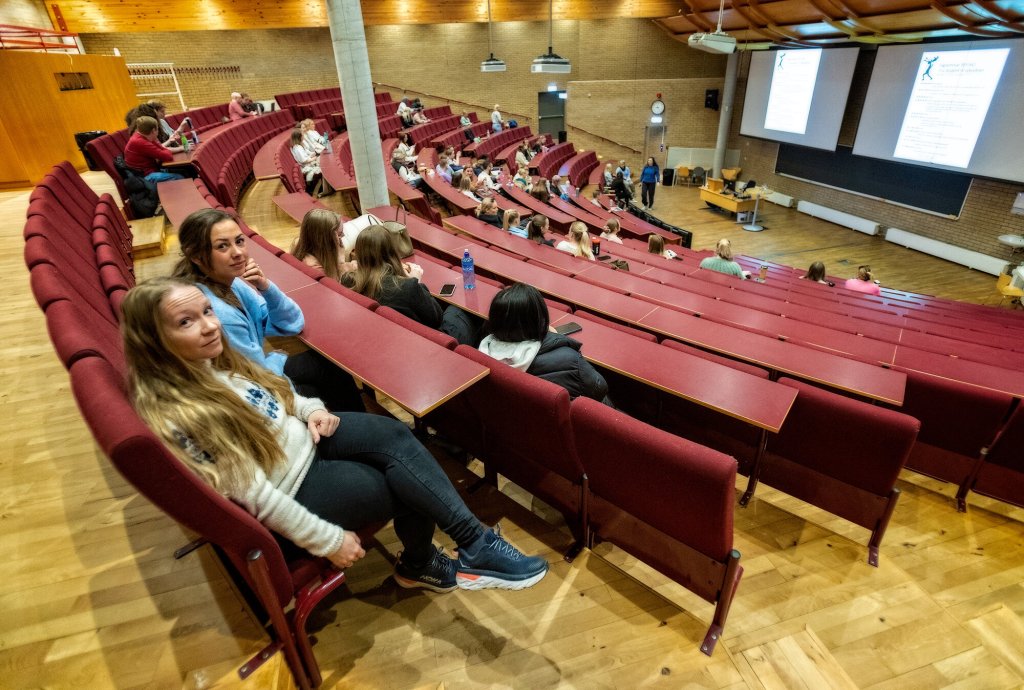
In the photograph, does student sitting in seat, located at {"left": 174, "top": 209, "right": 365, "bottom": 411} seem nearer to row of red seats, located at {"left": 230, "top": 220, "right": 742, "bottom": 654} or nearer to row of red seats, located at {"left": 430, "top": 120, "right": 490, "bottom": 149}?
row of red seats, located at {"left": 230, "top": 220, "right": 742, "bottom": 654}

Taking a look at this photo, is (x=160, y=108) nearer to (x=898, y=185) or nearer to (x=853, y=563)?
(x=853, y=563)

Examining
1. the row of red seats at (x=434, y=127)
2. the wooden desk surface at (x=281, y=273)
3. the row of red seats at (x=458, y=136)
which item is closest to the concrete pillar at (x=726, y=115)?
the row of red seats at (x=458, y=136)

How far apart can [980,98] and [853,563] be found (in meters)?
10.3

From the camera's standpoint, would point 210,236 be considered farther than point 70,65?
No

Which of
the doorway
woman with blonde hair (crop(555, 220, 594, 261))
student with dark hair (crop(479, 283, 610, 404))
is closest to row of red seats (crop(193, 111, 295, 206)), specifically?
woman with blonde hair (crop(555, 220, 594, 261))

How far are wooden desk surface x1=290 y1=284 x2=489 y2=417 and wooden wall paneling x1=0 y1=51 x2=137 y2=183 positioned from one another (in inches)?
266

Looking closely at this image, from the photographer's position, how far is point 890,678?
159cm

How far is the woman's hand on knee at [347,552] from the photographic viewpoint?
1.38 metres

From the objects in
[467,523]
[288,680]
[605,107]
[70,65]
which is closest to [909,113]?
[605,107]

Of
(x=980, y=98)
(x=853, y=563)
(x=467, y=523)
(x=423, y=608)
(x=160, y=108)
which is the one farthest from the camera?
(x=980, y=98)

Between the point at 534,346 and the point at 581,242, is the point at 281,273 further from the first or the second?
the point at 581,242

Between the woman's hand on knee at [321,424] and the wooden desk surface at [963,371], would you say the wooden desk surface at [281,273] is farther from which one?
the wooden desk surface at [963,371]

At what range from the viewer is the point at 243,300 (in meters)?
1.90

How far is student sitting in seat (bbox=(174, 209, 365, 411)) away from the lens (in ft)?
5.69
